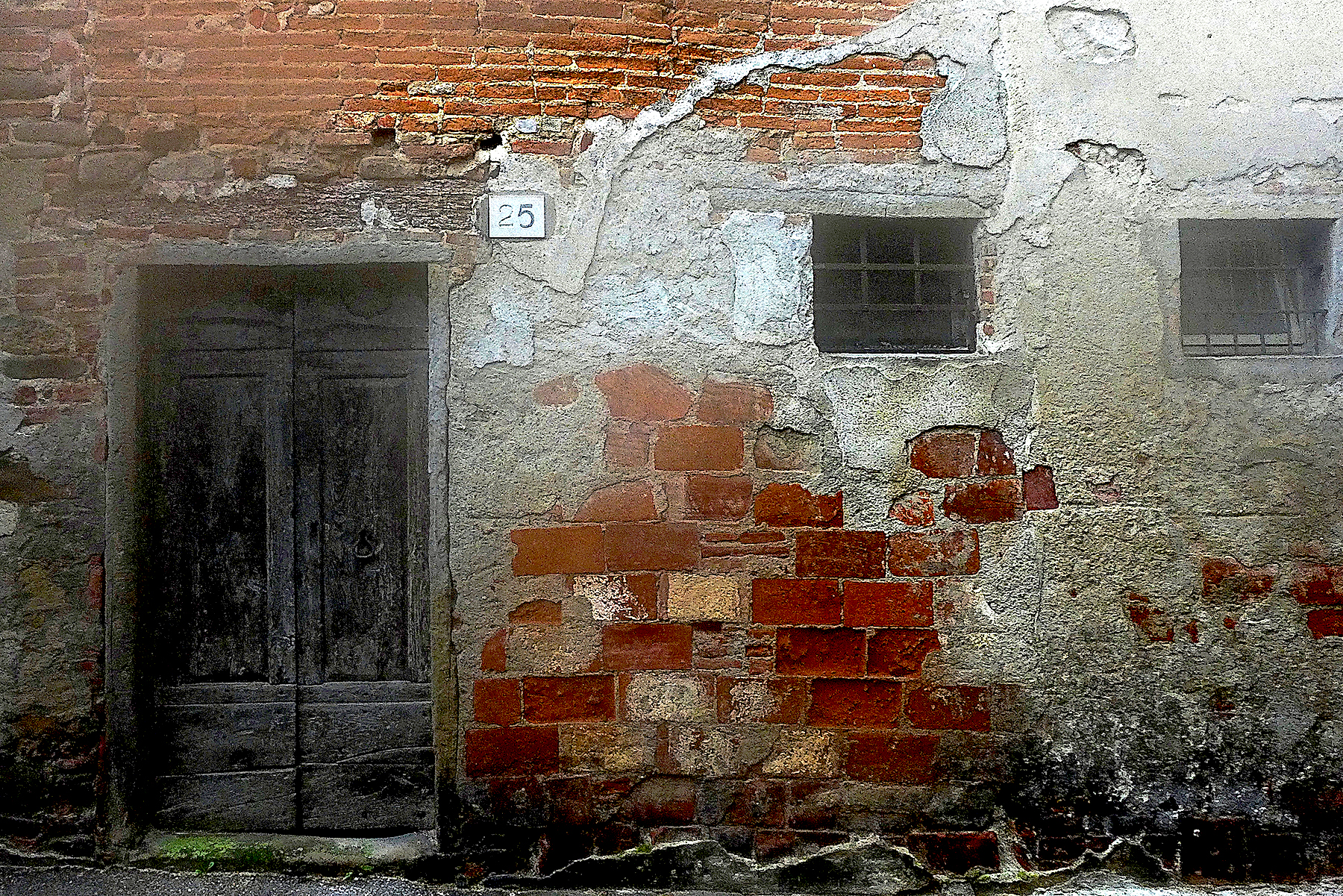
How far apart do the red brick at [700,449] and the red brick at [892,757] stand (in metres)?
1.00

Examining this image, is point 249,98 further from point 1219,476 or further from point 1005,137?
point 1219,476

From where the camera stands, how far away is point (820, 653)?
9.15 feet

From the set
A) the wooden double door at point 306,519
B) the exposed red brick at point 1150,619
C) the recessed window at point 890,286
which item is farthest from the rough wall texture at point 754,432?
the wooden double door at point 306,519

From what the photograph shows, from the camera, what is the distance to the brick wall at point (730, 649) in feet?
9.10

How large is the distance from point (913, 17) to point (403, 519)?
2.48m

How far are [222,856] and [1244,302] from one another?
402 centimetres

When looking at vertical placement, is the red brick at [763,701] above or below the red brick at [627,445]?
below

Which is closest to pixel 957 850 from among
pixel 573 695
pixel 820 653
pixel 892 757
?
pixel 892 757

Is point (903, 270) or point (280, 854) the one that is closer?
point (280, 854)

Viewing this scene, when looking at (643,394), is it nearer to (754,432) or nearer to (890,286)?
(754,432)

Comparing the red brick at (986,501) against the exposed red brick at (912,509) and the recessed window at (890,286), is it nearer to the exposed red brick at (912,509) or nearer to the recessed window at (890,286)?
the exposed red brick at (912,509)

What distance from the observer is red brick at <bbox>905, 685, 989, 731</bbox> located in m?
2.78

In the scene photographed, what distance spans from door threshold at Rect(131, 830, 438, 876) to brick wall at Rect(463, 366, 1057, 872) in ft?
1.10

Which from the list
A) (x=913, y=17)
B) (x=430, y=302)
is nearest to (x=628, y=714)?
(x=430, y=302)
